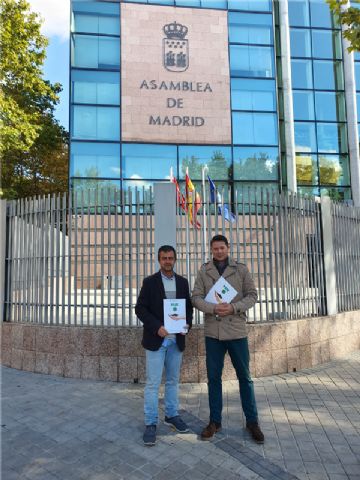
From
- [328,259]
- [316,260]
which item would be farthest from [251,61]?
[316,260]

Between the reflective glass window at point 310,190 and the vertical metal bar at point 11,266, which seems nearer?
the vertical metal bar at point 11,266

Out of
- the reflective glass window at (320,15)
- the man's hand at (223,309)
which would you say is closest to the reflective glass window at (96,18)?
the reflective glass window at (320,15)

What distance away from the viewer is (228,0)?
20594mm

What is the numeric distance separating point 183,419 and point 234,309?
149 cm

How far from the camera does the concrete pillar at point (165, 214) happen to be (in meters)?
5.42

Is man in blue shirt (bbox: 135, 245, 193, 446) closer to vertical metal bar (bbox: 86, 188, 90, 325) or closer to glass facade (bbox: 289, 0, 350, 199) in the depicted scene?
vertical metal bar (bbox: 86, 188, 90, 325)

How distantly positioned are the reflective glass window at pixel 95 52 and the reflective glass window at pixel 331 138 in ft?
40.1

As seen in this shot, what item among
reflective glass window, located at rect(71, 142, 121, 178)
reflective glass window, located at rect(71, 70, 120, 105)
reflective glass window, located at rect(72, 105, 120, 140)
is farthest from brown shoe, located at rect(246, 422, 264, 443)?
reflective glass window, located at rect(71, 70, 120, 105)

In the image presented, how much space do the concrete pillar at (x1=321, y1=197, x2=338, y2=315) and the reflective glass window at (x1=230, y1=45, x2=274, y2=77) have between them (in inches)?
616

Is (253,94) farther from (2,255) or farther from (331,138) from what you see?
(2,255)

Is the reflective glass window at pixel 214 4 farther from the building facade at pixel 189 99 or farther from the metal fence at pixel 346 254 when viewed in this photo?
the metal fence at pixel 346 254

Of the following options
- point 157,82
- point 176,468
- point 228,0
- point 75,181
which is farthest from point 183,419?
point 228,0

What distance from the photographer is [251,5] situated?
20.9 meters

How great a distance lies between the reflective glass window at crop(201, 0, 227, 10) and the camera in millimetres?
20234
